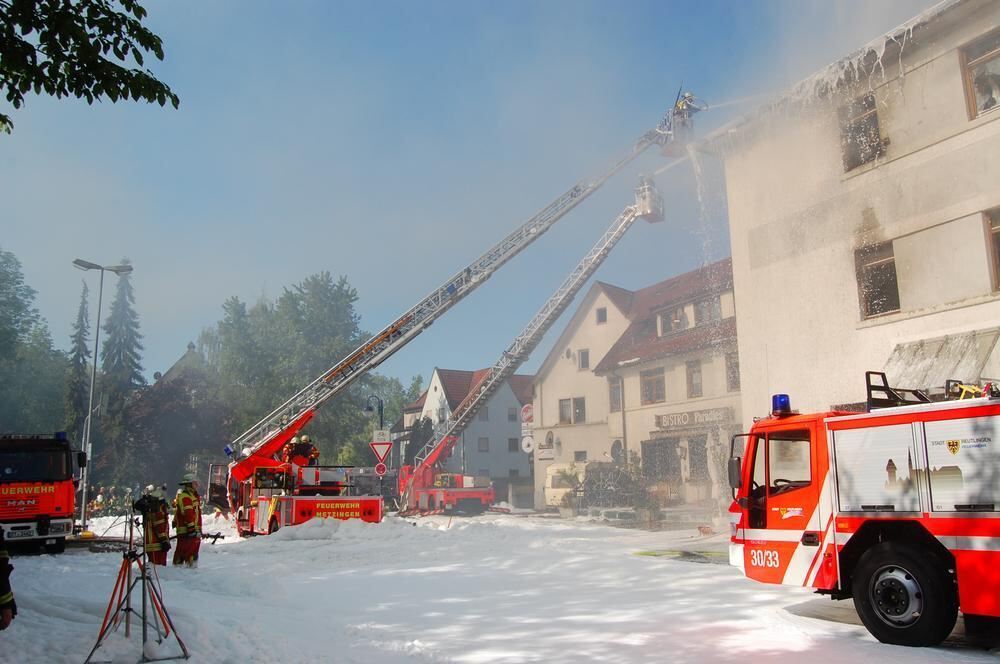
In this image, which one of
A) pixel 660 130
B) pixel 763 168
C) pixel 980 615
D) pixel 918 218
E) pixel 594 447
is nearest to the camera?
pixel 980 615

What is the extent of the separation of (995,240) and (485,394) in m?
21.8

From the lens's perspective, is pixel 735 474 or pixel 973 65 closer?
pixel 735 474

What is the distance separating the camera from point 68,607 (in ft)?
24.0

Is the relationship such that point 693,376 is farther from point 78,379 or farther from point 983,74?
point 78,379

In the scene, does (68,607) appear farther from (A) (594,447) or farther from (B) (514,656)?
(A) (594,447)

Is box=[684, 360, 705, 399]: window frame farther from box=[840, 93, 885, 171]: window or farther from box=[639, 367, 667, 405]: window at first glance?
box=[840, 93, 885, 171]: window

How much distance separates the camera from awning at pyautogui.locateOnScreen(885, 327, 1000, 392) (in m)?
11.9

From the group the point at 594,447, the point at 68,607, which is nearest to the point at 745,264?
the point at 68,607

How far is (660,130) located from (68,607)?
21844mm

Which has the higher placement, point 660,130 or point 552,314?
point 660,130

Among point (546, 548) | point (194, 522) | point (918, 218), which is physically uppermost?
point (918, 218)

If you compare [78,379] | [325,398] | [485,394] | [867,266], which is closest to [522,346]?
[485,394]

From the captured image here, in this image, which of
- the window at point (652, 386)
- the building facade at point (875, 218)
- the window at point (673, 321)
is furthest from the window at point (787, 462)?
the window at point (673, 321)

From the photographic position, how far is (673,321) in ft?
113
